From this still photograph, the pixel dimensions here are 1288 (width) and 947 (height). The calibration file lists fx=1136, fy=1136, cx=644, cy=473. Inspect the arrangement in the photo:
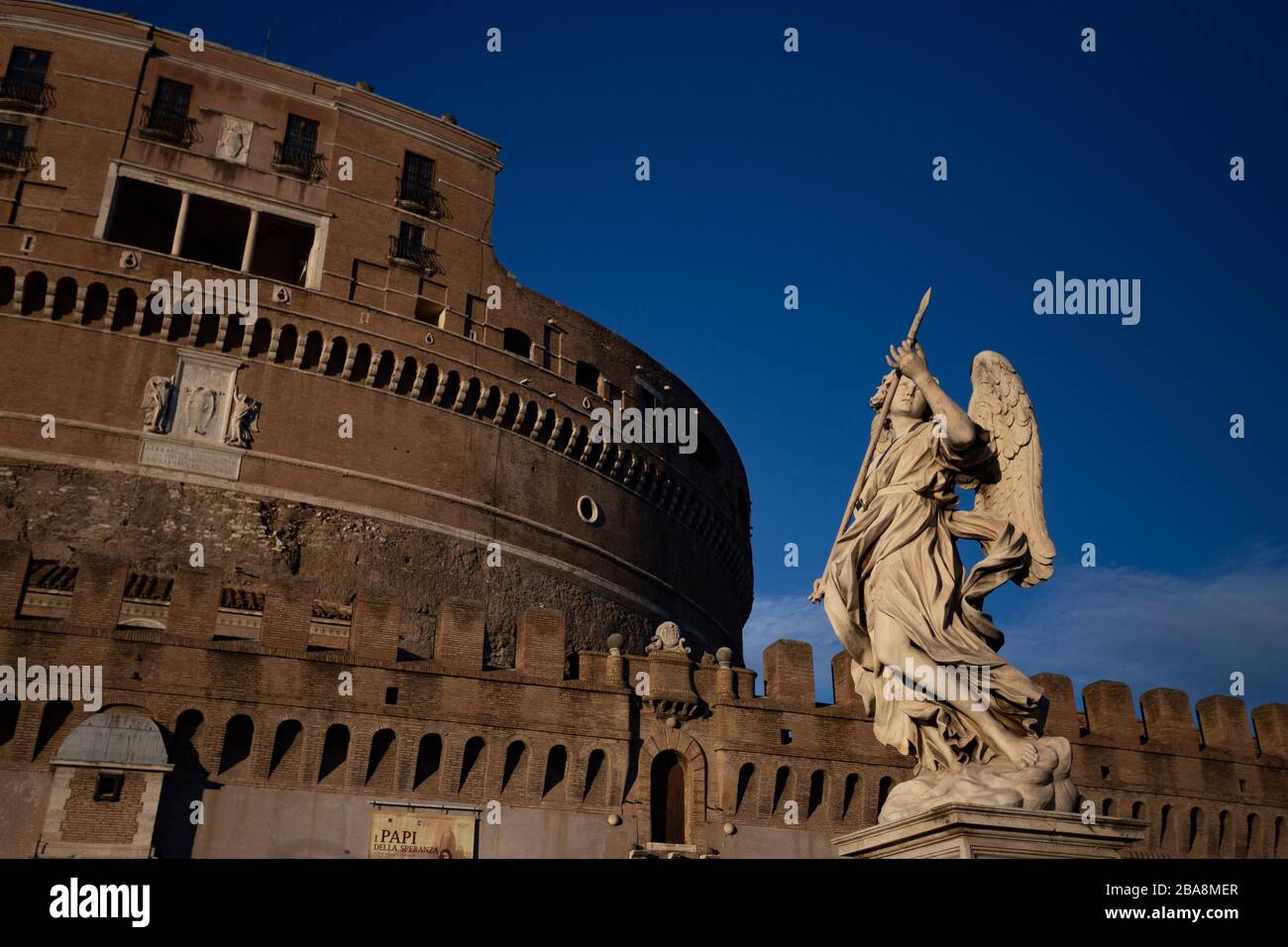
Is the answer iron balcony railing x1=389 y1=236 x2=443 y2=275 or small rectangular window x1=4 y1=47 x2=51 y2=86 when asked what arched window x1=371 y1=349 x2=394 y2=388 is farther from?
small rectangular window x1=4 y1=47 x2=51 y2=86

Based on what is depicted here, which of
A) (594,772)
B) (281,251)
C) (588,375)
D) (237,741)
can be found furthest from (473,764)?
(281,251)

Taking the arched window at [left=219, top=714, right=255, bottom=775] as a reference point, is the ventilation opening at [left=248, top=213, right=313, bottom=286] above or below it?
above

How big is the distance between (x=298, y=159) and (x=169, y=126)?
299cm

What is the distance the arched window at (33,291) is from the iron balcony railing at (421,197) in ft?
28.1

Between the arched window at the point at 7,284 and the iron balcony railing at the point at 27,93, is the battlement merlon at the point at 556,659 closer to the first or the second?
the arched window at the point at 7,284

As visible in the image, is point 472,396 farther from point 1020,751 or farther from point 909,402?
point 1020,751

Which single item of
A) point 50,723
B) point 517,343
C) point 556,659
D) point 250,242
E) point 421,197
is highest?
point 421,197

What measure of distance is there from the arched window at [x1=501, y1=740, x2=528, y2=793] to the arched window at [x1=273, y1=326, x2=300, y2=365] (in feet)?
41.7

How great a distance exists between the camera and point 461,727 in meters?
17.4

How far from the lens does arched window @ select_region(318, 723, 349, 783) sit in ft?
54.5

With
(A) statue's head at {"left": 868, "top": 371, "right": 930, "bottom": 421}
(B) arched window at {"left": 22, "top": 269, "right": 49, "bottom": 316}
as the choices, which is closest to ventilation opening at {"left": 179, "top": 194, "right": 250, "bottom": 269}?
(B) arched window at {"left": 22, "top": 269, "right": 49, "bottom": 316}

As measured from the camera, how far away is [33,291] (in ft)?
80.4
